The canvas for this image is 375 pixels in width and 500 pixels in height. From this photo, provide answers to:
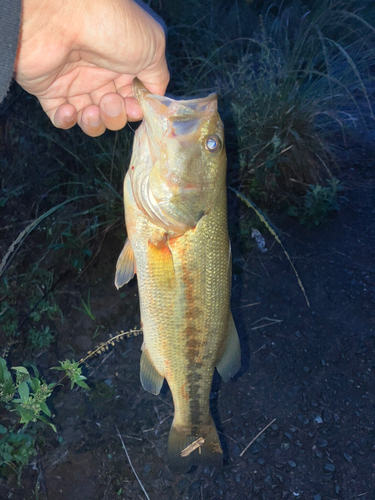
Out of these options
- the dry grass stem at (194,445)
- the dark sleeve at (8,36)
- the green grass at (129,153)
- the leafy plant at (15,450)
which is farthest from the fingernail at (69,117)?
the leafy plant at (15,450)

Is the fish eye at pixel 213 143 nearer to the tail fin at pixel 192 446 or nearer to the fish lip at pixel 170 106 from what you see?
the fish lip at pixel 170 106

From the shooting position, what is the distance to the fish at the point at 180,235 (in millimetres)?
1754

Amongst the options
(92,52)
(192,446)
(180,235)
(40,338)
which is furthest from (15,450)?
(92,52)

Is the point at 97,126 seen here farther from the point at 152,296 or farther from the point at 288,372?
the point at 288,372

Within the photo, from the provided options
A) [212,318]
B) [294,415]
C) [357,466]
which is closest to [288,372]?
[294,415]

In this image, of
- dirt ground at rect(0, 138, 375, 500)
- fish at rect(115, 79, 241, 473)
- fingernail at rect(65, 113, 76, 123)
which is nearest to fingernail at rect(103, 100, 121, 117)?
fingernail at rect(65, 113, 76, 123)

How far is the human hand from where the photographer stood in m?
1.69

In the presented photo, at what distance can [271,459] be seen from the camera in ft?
9.84

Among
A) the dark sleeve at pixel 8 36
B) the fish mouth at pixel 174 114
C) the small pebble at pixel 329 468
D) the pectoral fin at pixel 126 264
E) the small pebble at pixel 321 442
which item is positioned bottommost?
the small pebble at pixel 329 468

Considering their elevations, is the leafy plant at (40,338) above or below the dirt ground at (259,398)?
above

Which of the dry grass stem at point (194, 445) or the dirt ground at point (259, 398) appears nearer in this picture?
the dry grass stem at point (194, 445)

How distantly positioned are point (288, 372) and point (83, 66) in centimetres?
277

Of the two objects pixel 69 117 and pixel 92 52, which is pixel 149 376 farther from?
pixel 92 52

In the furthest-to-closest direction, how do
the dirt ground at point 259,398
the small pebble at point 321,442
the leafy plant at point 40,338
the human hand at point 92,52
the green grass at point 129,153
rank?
the green grass at point 129,153
the leafy plant at point 40,338
the small pebble at point 321,442
the dirt ground at point 259,398
the human hand at point 92,52
